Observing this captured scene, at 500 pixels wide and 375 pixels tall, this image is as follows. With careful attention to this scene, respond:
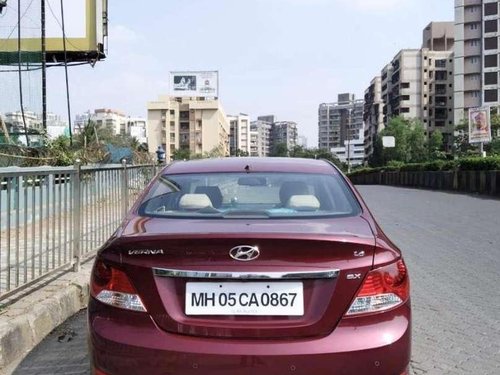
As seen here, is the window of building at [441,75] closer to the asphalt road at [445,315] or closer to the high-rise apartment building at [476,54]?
the high-rise apartment building at [476,54]

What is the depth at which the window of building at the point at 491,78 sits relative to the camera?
96375 millimetres

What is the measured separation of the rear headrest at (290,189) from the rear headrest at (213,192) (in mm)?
415

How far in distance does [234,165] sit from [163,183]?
0.53 metres

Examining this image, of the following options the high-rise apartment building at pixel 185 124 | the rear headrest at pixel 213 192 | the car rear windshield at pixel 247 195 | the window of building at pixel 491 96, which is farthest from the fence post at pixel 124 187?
the high-rise apartment building at pixel 185 124

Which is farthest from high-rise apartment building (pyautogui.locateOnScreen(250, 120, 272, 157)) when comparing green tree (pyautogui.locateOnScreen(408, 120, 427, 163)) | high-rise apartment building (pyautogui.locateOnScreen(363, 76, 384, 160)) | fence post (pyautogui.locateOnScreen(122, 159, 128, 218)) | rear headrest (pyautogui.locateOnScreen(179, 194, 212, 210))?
rear headrest (pyautogui.locateOnScreen(179, 194, 212, 210))

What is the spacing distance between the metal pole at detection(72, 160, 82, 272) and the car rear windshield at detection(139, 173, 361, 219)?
2.62 metres

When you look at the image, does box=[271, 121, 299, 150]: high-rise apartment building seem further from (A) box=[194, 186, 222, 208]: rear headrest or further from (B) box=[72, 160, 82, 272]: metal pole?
(A) box=[194, 186, 222, 208]: rear headrest

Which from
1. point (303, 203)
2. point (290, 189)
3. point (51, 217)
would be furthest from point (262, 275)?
point (51, 217)

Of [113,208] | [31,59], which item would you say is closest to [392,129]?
[31,59]

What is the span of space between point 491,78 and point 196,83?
160ft

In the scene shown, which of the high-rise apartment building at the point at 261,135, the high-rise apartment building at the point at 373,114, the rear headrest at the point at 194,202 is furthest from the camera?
the high-rise apartment building at the point at 261,135

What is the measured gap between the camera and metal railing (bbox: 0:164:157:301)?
473 centimetres

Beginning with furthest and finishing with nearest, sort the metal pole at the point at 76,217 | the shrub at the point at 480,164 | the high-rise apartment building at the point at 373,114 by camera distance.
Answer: the high-rise apartment building at the point at 373,114
the shrub at the point at 480,164
the metal pole at the point at 76,217

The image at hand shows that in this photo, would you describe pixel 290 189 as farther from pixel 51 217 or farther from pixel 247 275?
pixel 51 217
